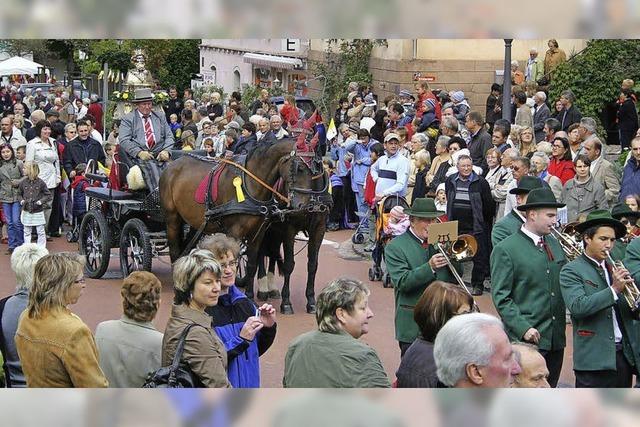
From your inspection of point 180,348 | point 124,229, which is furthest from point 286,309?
point 180,348

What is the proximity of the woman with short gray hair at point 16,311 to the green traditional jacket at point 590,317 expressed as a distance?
10.3 feet

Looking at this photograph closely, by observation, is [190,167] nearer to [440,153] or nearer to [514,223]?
[440,153]

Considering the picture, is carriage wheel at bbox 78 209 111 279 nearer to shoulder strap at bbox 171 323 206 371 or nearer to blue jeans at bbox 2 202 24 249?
blue jeans at bbox 2 202 24 249

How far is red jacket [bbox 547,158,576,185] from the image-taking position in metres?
12.9

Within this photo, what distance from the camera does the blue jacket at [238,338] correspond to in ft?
17.6

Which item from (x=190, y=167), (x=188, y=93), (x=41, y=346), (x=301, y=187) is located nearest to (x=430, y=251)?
(x=41, y=346)

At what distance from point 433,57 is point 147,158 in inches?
634

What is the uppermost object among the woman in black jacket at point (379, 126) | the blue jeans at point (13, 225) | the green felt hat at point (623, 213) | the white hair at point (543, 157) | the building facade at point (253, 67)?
the building facade at point (253, 67)

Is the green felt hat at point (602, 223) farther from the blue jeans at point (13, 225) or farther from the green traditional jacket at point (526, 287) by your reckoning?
the blue jeans at point (13, 225)

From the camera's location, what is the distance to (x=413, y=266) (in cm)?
739

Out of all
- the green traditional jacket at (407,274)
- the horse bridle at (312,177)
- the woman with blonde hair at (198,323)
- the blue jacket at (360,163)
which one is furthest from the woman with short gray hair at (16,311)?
the blue jacket at (360,163)

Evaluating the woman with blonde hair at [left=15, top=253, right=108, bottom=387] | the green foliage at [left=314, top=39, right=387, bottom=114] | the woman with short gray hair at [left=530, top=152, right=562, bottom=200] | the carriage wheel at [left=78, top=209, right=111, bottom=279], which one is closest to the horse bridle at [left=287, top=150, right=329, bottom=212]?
the woman with short gray hair at [left=530, top=152, right=562, bottom=200]

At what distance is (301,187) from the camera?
1165 centimetres

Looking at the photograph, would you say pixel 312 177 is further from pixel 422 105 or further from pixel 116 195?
pixel 422 105
